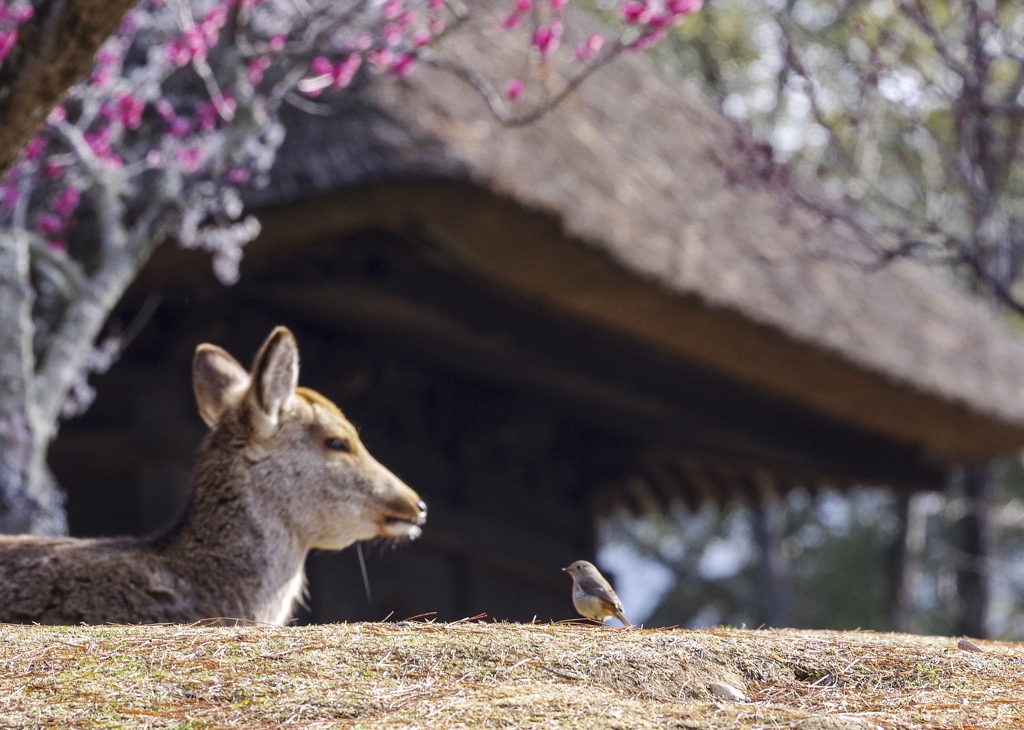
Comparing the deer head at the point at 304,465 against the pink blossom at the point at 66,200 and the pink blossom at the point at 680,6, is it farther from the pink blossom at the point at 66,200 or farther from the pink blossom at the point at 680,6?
the pink blossom at the point at 680,6

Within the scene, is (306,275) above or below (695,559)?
above

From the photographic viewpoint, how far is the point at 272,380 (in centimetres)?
468

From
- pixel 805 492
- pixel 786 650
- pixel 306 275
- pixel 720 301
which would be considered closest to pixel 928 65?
pixel 805 492

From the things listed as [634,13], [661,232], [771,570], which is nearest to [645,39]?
[634,13]

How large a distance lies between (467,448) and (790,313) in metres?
2.39

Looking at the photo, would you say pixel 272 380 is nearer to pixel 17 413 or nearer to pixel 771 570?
pixel 17 413

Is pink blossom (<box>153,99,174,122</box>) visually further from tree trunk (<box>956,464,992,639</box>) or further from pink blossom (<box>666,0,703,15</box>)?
tree trunk (<box>956,464,992,639</box>)

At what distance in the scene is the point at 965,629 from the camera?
1583cm

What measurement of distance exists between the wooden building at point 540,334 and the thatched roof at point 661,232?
0.02 m

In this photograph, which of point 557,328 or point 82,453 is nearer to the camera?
point 82,453

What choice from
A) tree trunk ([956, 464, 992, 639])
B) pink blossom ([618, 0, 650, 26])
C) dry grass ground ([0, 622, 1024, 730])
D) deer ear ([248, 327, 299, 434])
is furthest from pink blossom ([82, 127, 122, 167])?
tree trunk ([956, 464, 992, 639])

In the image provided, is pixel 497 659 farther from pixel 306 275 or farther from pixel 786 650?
pixel 306 275

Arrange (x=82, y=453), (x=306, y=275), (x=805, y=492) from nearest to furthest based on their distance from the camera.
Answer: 1. (x=306, y=275)
2. (x=82, y=453)
3. (x=805, y=492)

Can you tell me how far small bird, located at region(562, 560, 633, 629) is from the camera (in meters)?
4.24
